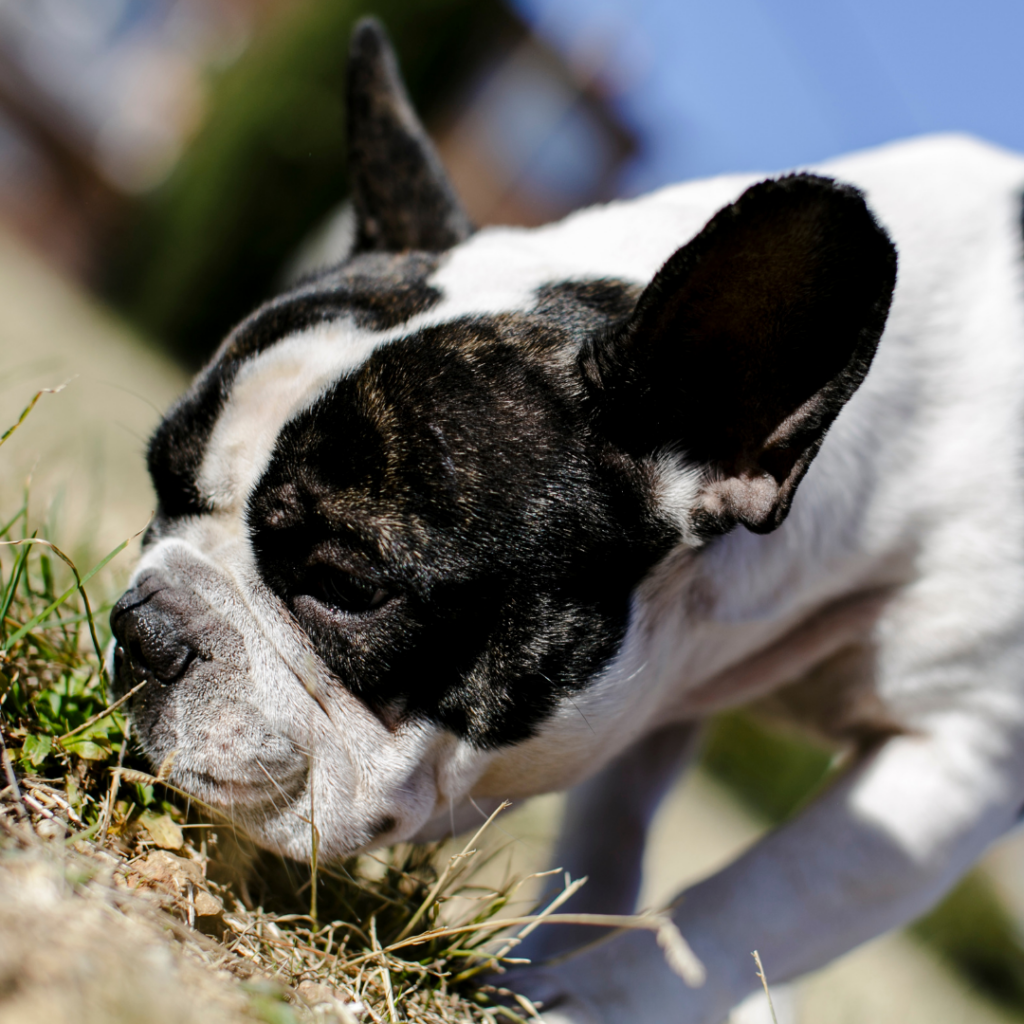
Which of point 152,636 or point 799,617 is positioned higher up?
point 152,636

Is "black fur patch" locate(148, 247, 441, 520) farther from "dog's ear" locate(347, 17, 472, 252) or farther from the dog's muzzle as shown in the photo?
"dog's ear" locate(347, 17, 472, 252)

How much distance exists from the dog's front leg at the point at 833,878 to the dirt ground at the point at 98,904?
139 mm

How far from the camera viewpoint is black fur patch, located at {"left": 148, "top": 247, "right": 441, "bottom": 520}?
2.00 m

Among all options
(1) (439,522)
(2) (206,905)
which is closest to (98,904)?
(2) (206,905)

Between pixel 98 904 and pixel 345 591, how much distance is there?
0.68 metres

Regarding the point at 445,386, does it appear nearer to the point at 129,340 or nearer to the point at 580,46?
the point at 129,340

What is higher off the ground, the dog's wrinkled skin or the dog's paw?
the dog's wrinkled skin

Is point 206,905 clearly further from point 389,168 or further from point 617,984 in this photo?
point 389,168

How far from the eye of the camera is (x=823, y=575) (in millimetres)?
2238

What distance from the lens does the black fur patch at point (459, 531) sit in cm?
179

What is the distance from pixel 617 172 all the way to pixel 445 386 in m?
17.8

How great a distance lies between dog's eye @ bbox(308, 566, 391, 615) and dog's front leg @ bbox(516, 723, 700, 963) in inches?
54.9

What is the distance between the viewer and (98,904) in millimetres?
1323

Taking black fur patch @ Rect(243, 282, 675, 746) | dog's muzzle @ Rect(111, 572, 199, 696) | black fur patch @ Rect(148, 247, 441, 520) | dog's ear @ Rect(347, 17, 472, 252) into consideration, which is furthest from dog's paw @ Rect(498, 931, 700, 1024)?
dog's ear @ Rect(347, 17, 472, 252)
